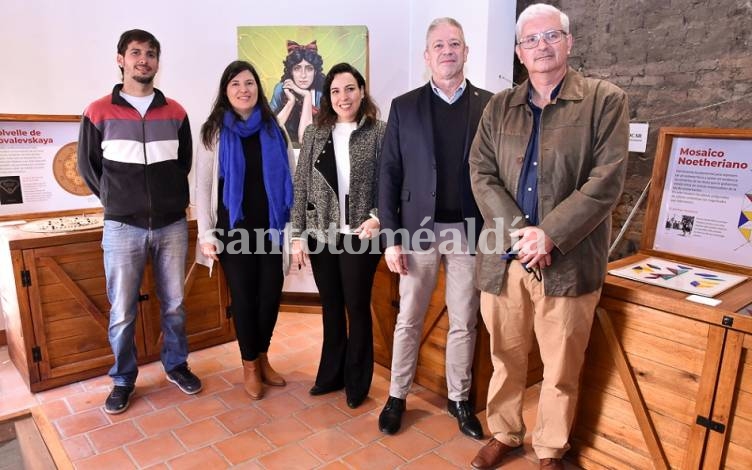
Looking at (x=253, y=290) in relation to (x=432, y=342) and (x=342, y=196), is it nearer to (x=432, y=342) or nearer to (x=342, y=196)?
(x=342, y=196)

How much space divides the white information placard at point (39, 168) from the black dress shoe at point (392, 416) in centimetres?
230

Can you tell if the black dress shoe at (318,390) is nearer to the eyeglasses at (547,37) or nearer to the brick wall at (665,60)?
the brick wall at (665,60)

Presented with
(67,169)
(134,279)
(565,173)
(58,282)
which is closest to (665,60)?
(565,173)

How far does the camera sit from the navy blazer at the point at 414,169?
2203mm

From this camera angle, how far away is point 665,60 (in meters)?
2.68

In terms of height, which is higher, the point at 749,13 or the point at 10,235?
the point at 749,13

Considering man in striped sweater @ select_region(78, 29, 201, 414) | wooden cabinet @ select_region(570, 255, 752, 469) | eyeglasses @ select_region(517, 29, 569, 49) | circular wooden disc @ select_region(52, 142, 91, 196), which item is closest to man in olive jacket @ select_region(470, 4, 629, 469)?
eyeglasses @ select_region(517, 29, 569, 49)

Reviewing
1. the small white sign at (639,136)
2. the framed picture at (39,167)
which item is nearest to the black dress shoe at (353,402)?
the small white sign at (639,136)

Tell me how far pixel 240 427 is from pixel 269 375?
41cm

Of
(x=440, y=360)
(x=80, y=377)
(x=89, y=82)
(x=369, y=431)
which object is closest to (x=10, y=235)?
(x=80, y=377)

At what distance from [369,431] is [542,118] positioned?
1.56 metres

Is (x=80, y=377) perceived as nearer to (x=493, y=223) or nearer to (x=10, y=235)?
(x=10, y=235)

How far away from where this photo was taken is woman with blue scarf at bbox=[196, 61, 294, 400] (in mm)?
2514

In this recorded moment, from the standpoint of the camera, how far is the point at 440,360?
2.78 metres
